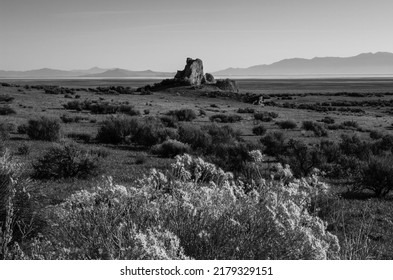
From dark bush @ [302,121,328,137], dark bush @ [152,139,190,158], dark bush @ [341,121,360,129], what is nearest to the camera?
dark bush @ [152,139,190,158]

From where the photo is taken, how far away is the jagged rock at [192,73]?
78.6 metres

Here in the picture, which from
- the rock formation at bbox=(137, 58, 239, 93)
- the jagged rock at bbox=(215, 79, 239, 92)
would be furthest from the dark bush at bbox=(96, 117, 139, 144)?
the jagged rock at bbox=(215, 79, 239, 92)

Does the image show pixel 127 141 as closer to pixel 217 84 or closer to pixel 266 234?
pixel 266 234

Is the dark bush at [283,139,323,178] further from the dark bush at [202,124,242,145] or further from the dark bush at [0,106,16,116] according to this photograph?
the dark bush at [0,106,16,116]

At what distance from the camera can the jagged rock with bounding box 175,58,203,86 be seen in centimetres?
7863

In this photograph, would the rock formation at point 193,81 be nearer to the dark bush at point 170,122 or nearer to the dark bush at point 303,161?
the dark bush at point 170,122

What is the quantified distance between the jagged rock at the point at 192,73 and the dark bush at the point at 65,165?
63.1 m

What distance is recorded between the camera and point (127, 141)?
22.2 meters

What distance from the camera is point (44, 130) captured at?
830 inches

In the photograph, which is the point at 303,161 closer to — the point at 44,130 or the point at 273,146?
the point at 273,146

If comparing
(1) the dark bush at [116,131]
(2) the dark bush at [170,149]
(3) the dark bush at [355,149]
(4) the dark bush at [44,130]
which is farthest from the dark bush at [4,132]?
(3) the dark bush at [355,149]

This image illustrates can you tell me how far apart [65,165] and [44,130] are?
8.40 m

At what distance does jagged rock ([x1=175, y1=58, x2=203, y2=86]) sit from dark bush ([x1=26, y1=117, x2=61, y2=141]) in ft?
182
